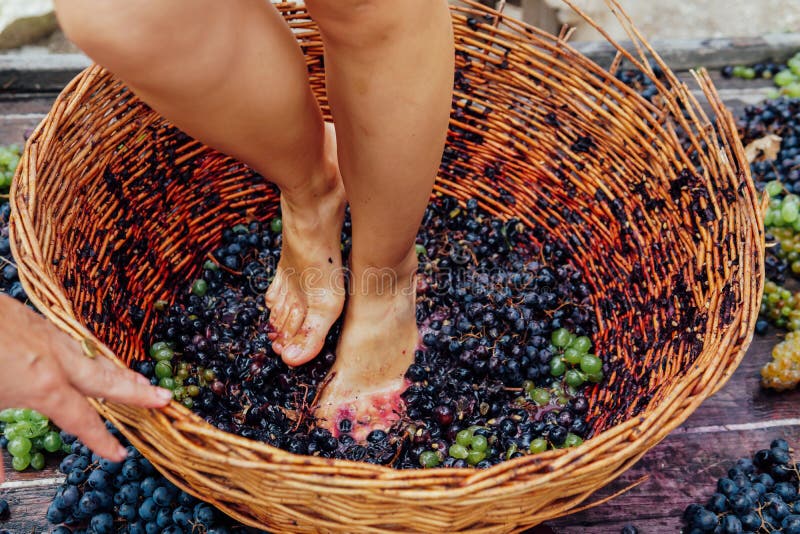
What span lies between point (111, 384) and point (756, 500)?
1.15 m

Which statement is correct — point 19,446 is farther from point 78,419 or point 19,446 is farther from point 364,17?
point 364,17

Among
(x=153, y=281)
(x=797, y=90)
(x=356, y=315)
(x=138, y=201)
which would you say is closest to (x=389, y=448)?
(x=356, y=315)

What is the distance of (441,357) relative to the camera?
1.50m

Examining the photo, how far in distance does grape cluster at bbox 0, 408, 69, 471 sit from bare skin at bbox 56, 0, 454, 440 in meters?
0.47

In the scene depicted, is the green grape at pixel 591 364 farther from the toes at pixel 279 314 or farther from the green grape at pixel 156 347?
the green grape at pixel 156 347

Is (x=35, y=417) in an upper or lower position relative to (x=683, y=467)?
lower

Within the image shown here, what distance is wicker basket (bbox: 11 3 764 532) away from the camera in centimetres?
90

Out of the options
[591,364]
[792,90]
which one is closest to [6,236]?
[591,364]

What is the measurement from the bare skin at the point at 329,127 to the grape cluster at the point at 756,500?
2.06 feet

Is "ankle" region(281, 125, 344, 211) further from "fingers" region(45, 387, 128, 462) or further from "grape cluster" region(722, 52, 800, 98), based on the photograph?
"grape cluster" region(722, 52, 800, 98)

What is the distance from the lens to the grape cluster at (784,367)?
1440 mm

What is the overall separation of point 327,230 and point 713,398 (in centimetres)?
93

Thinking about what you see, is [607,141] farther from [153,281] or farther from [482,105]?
[153,281]

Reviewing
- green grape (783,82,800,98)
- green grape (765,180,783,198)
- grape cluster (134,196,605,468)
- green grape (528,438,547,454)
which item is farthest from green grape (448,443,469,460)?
green grape (783,82,800,98)
